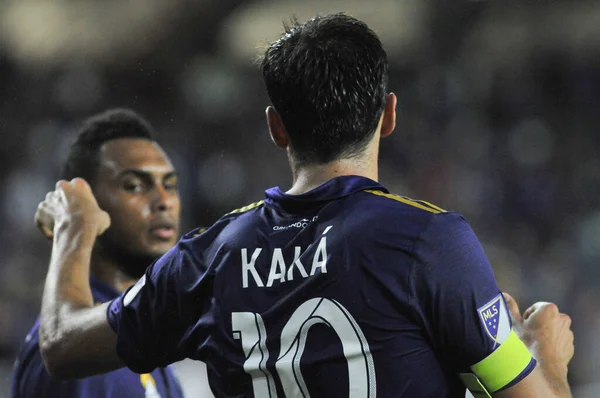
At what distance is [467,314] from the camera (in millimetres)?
1151

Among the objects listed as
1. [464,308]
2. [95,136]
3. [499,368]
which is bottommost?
[499,368]

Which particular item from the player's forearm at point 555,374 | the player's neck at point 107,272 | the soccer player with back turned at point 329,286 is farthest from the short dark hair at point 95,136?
the player's forearm at point 555,374

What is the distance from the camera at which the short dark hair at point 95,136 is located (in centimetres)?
249

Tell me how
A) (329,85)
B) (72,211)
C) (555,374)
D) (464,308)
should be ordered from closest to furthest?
(464,308) → (329,85) → (555,374) → (72,211)

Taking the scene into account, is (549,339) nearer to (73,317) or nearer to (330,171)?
(330,171)

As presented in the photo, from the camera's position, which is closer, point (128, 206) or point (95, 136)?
point (128, 206)

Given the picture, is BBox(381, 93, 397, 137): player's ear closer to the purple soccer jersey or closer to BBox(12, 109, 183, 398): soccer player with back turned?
the purple soccer jersey

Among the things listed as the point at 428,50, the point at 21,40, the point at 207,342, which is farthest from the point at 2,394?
the point at 428,50

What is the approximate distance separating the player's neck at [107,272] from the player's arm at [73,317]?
492mm

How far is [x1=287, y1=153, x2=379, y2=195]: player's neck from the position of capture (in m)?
1.29

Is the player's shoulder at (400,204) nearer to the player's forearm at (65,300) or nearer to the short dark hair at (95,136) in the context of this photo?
Answer: the player's forearm at (65,300)

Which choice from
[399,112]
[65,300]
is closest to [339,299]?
[65,300]

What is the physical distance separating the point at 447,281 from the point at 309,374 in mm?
264

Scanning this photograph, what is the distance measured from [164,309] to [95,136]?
136 cm
